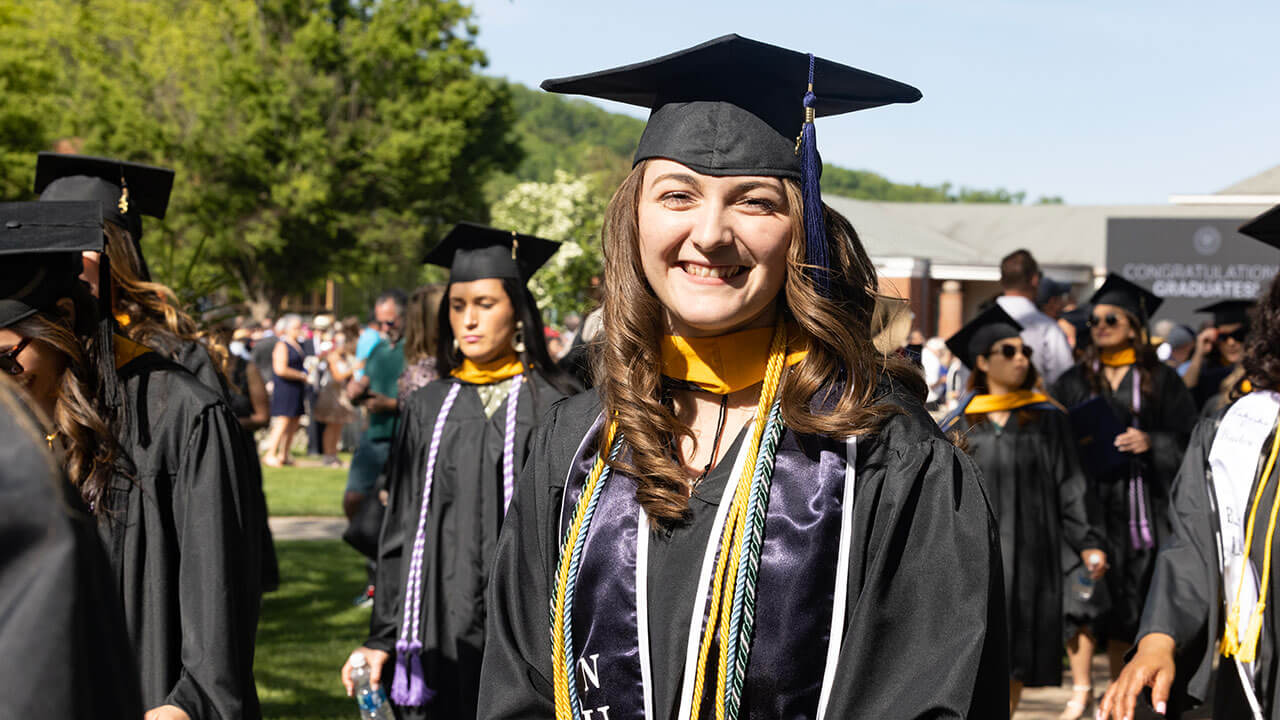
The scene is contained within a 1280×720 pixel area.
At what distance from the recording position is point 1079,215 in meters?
51.3

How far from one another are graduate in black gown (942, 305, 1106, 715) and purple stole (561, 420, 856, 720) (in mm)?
4404

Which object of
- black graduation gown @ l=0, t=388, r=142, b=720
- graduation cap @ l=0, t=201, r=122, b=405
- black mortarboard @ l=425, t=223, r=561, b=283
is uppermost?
black mortarboard @ l=425, t=223, r=561, b=283

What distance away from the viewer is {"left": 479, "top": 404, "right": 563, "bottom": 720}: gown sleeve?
2.23 metres

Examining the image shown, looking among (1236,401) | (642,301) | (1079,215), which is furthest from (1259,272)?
(1079,215)

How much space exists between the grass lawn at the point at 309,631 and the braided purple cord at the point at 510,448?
2.34 metres

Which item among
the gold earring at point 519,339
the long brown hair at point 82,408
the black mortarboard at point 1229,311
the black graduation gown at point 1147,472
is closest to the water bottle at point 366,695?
the gold earring at point 519,339

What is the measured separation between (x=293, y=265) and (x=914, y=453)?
3776 cm

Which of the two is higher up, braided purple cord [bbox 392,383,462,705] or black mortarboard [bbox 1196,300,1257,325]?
black mortarboard [bbox 1196,300,1257,325]

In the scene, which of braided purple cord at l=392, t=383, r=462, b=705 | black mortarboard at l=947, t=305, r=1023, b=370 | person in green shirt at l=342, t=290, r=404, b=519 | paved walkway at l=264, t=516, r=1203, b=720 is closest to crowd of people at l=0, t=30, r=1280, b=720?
braided purple cord at l=392, t=383, r=462, b=705

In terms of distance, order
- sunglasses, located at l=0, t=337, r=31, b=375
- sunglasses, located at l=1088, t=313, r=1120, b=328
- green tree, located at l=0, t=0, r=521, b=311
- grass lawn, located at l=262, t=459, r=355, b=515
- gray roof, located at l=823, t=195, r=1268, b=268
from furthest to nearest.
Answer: gray roof, located at l=823, t=195, r=1268, b=268 < green tree, located at l=0, t=0, r=521, b=311 < grass lawn, located at l=262, t=459, r=355, b=515 < sunglasses, located at l=1088, t=313, r=1120, b=328 < sunglasses, located at l=0, t=337, r=31, b=375

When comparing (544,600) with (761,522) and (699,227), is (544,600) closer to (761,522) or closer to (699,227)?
(761,522)

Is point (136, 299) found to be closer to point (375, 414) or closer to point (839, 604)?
point (839, 604)

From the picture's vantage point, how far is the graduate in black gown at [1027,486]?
6.36 metres

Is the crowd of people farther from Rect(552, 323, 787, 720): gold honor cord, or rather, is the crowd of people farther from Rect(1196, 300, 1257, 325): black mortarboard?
Rect(1196, 300, 1257, 325): black mortarboard
